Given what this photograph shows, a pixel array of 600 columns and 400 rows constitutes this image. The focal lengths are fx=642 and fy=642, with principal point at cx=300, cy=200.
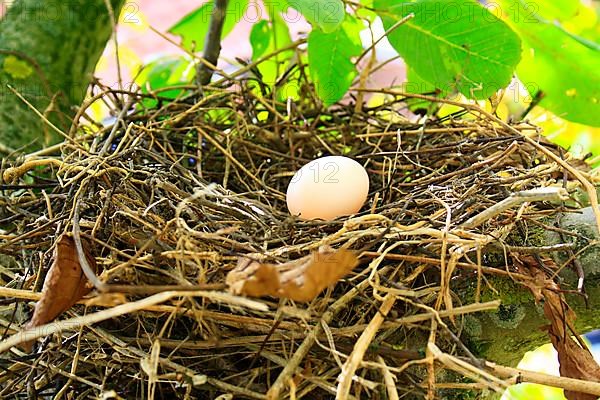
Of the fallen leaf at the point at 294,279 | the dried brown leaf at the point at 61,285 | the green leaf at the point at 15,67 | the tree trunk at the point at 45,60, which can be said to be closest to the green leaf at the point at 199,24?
the tree trunk at the point at 45,60

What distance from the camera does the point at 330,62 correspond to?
33.0 inches

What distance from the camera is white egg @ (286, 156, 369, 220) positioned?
0.69 m

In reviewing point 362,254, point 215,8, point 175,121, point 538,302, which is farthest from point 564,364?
Result: point 215,8

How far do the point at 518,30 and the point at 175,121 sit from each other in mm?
455

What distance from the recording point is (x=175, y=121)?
0.80m

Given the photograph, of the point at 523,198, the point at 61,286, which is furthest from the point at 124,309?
the point at 523,198

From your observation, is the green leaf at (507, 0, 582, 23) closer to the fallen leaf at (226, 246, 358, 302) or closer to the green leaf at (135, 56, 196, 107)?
the green leaf at (135, 56, 196, 107)

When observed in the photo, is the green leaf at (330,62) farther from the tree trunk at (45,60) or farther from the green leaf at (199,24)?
the tree trunk at (45,60)

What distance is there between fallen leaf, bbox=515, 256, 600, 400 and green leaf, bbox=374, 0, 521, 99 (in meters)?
0.31

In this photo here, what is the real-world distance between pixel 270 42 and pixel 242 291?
0.72 metres

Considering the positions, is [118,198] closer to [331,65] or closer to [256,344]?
[256,344]

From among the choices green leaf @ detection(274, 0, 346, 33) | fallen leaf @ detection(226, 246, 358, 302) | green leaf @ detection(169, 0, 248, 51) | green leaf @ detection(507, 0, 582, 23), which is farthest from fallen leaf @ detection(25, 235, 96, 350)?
green leaf @ detection(507, 0, 582, 23)

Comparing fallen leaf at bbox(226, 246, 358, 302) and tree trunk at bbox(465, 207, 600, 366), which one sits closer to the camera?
fallen leaf at bbox(226, 246, 358, 302)

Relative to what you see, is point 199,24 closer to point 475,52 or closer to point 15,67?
point 15,67
